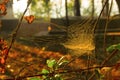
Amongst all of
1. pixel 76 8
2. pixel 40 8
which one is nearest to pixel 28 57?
pixel 76 8

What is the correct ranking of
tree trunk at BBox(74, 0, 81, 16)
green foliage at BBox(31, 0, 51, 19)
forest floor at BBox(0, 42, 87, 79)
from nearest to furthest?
forest floor at BBox(0, 42, 87, 79) → tree trunk at BBox(74, 0, 81, 16) → green foliage at BBox(31, 0, 51, 19)

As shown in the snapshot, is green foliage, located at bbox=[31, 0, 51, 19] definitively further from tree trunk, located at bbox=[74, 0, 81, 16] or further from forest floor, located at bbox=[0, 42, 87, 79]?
forest floor, located at bbox=[0, 42, 87, 79]

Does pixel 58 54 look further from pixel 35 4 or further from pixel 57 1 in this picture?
pixel 35 4

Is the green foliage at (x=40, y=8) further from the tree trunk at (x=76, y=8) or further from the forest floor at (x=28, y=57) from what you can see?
the forest floor at (x=28, y=57)

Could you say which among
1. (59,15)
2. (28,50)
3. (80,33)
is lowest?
(28,50)

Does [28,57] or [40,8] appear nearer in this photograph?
[28,57]

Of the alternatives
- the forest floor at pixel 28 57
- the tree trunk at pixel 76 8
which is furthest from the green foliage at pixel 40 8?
the forest floor at pixel 28 57

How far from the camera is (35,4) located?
11695 millimetres

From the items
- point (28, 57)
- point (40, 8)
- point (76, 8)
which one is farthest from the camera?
point (40, 8)

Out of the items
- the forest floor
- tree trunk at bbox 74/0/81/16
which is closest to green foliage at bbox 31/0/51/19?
tree trunk at bbox 74/0/81/16

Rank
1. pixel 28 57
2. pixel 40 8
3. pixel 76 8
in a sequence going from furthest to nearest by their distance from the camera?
pixel 40 8 < pixel 76 8 < pixel 28 57

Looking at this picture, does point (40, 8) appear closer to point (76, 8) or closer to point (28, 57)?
point (76, 8)

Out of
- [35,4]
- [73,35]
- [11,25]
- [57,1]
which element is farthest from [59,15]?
[73,35]

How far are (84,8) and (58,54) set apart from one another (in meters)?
2.93
